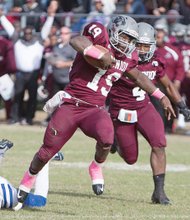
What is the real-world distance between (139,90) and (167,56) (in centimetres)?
623

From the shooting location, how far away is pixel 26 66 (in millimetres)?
15633

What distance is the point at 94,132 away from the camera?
748 centimetres

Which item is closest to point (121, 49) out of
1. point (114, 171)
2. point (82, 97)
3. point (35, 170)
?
point (82, 97)

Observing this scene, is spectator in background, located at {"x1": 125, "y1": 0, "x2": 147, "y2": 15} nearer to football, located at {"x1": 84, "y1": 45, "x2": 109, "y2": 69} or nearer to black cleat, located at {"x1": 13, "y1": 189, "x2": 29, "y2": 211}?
football, located at {"x1": 84, "y1": 45, "x2": 109, "y2": 69}

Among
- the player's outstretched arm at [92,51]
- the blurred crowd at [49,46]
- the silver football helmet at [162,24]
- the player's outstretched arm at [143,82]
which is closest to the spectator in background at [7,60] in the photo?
the blurred crowd at [49,46]

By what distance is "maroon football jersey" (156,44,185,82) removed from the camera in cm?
1481

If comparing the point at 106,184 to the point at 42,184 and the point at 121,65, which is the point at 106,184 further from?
the point at 121,65

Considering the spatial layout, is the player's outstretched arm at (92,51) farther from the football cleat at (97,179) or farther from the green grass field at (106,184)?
the football cleat at (97,179)

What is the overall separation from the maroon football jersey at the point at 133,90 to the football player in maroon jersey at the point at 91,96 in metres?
0.68

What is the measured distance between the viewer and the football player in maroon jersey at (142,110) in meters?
8.27

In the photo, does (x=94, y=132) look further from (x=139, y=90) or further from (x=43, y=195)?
(x=139, y=90)

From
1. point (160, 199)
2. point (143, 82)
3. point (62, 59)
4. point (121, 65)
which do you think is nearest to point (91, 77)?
point (121, 65)

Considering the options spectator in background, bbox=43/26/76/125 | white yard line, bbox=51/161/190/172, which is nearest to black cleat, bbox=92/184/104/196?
white yard line, bbox=51/161/190/172

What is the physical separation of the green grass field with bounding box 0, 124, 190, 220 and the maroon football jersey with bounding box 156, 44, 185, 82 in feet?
4.01
